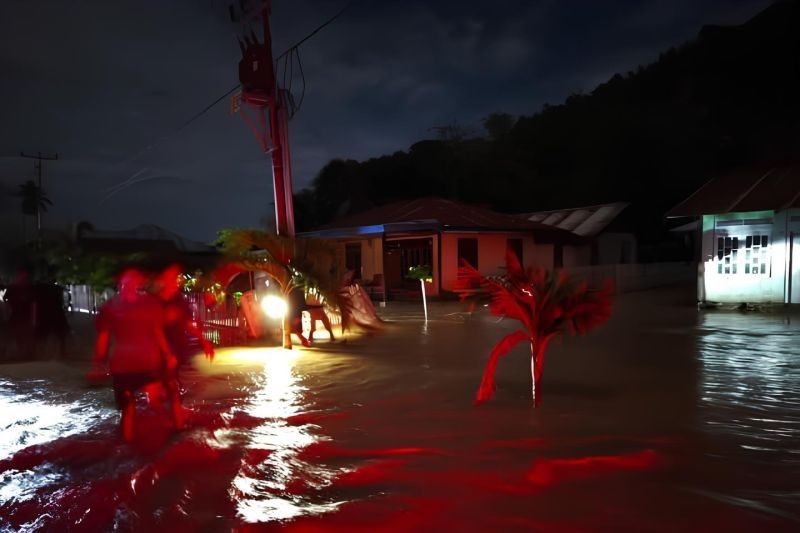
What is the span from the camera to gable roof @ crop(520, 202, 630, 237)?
27469mm

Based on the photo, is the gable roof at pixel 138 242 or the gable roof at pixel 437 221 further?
the gable roof at pixel 437 221

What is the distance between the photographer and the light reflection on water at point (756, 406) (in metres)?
4.43

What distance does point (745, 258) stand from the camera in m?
16.2

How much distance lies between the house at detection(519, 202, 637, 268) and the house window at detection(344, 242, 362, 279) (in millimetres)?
9028

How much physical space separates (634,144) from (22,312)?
3661 centimetres

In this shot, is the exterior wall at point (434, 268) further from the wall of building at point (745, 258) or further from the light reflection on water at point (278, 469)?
the light reflection on water at point (278, 469)

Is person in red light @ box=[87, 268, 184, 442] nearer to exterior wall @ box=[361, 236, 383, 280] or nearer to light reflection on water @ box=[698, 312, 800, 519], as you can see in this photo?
light reflection on water @ box=[698, 312, 800, 519]

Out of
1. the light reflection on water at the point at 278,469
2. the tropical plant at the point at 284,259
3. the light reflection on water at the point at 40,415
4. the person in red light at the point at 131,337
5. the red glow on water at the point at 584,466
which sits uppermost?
the tropical plant at the point at 284,259

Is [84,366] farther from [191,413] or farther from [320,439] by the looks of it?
[320,439]

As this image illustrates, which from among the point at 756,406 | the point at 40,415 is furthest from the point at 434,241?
the point at 40,415

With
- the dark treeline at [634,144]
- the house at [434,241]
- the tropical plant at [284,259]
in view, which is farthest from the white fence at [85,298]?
the dark treeline at [634,144]

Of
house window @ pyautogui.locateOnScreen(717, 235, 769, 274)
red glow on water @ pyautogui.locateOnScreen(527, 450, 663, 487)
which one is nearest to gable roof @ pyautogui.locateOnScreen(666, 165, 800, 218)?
house window @ pyautogui.locateOnScreen(717, 235, 769, 274)

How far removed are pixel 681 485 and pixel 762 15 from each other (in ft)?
143

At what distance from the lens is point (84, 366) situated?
30.6ft
